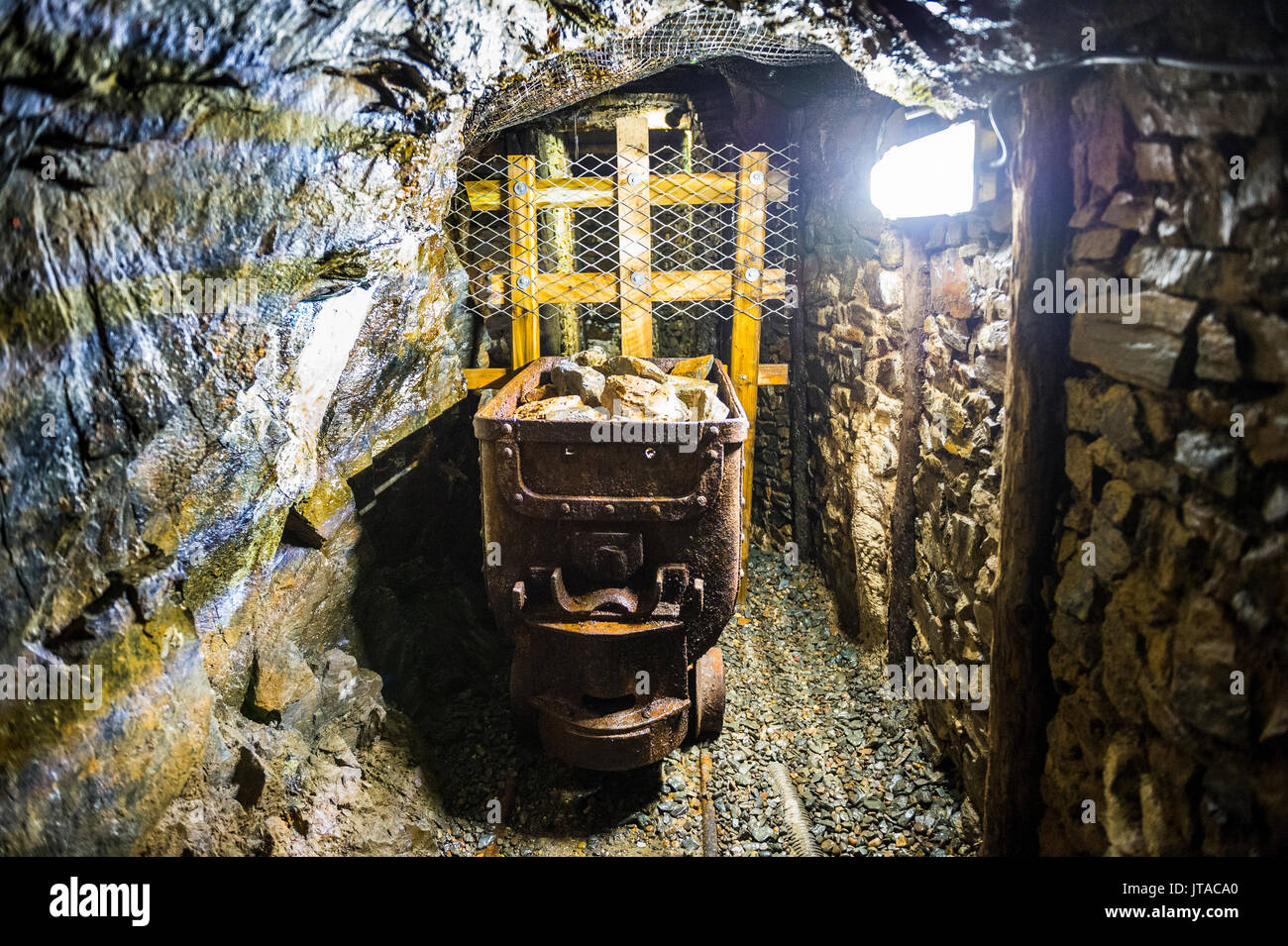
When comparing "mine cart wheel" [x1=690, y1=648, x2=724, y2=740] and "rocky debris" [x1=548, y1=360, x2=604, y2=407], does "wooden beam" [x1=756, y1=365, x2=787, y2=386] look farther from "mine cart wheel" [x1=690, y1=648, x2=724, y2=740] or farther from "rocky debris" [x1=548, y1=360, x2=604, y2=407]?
"mine cart wheel" [x1=690, y1=648, x2=724, y2=740]

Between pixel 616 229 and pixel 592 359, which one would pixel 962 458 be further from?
pixel 616 229

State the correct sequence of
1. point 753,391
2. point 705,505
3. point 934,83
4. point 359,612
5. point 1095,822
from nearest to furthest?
point 1095,822 < point 934,83 < point 705,505 < point 359,612 < point 753,391

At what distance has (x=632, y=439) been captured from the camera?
2764mm

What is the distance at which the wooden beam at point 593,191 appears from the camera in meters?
4.00

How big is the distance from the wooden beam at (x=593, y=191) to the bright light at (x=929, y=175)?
0.90m

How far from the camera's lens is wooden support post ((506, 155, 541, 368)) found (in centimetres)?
396

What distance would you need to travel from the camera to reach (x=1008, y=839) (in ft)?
7.21

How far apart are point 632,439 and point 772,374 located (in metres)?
1.97

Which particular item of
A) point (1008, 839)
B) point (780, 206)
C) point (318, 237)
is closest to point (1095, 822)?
point (1008, 839)

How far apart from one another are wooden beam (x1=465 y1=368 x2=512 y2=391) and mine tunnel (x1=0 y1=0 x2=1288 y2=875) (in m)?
0.03

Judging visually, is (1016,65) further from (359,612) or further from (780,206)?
(359,612)

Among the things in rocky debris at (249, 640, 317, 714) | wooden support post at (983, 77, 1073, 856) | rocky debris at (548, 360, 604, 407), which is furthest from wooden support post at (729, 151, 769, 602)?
rocky debris at (249, 640, 317, 714)

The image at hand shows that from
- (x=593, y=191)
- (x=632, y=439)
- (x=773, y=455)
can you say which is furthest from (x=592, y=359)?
(x=773, y=455)

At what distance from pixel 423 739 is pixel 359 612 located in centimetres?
75
